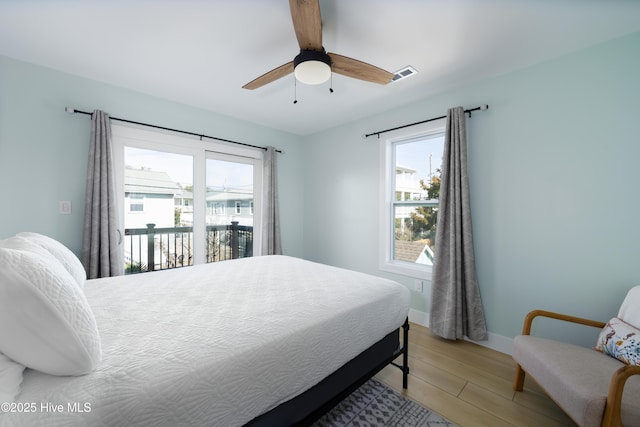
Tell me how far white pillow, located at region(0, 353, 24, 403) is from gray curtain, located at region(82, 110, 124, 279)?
6.52 ft

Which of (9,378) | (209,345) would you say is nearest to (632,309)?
(209,345)

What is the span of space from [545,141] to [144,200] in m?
4.00

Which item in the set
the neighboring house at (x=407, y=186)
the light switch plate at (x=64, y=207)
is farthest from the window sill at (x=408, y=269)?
the light switch plate at (x=64, y=207)

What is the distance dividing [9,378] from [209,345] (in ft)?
1.70

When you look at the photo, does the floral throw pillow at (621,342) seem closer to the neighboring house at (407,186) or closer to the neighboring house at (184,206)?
the neighboring house at (407,186)

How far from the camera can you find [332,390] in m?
1.33

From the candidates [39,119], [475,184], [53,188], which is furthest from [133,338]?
[475,184]

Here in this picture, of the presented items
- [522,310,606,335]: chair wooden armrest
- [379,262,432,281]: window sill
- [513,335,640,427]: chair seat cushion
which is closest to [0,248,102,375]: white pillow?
[513,335,640,427]: chair seat cushion

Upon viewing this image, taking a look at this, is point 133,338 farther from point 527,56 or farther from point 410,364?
point 527,56

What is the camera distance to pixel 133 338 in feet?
3.34

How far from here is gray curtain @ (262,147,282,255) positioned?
3709 mm

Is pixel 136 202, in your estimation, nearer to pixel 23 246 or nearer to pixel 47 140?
pixel 47 140

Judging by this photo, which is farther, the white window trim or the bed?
the white window trim

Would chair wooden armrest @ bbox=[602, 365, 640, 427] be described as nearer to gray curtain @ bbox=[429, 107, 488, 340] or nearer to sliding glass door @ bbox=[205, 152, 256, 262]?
gray curtain @ bbox=[429, 107, 488, 340]
